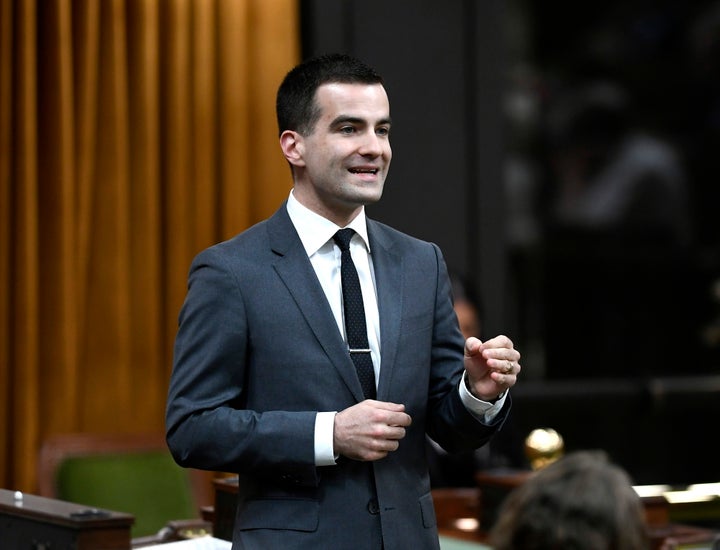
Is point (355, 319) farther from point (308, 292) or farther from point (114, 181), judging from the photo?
point (114, 181)

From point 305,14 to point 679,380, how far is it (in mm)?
2229

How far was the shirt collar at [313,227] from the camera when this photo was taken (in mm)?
2664

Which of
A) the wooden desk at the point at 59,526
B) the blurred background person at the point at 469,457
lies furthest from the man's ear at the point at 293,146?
the blurred background person at the point at 469,457

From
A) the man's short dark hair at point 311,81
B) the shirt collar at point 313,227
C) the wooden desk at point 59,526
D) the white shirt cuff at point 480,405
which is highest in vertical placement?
the man's short dark hair at point 311,81

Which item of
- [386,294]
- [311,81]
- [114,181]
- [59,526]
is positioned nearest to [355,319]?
[386,294]

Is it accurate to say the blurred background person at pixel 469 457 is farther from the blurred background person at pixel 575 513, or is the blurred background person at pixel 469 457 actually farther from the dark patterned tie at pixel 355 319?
the blurred background person at pixel 575 513

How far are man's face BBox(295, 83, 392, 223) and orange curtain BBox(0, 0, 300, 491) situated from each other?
2.23 metres

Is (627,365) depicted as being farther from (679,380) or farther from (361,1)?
(361,1)

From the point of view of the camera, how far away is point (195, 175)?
16.5 ft

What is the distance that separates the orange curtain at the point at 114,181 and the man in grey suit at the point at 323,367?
2.18m

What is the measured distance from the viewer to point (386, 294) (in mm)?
2664

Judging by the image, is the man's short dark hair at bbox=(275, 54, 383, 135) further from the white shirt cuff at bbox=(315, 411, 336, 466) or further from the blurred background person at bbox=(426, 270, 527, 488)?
the blurred background person at bbox=(426, 270, 527, 488)

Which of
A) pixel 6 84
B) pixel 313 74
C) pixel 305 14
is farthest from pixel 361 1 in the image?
pixel 313 74

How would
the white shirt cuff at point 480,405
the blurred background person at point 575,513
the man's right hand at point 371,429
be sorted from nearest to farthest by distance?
1. the blurred background person at point 575,513
2. the man's right hand at point 371,429
3. the white shirt cuff at point 480,405
